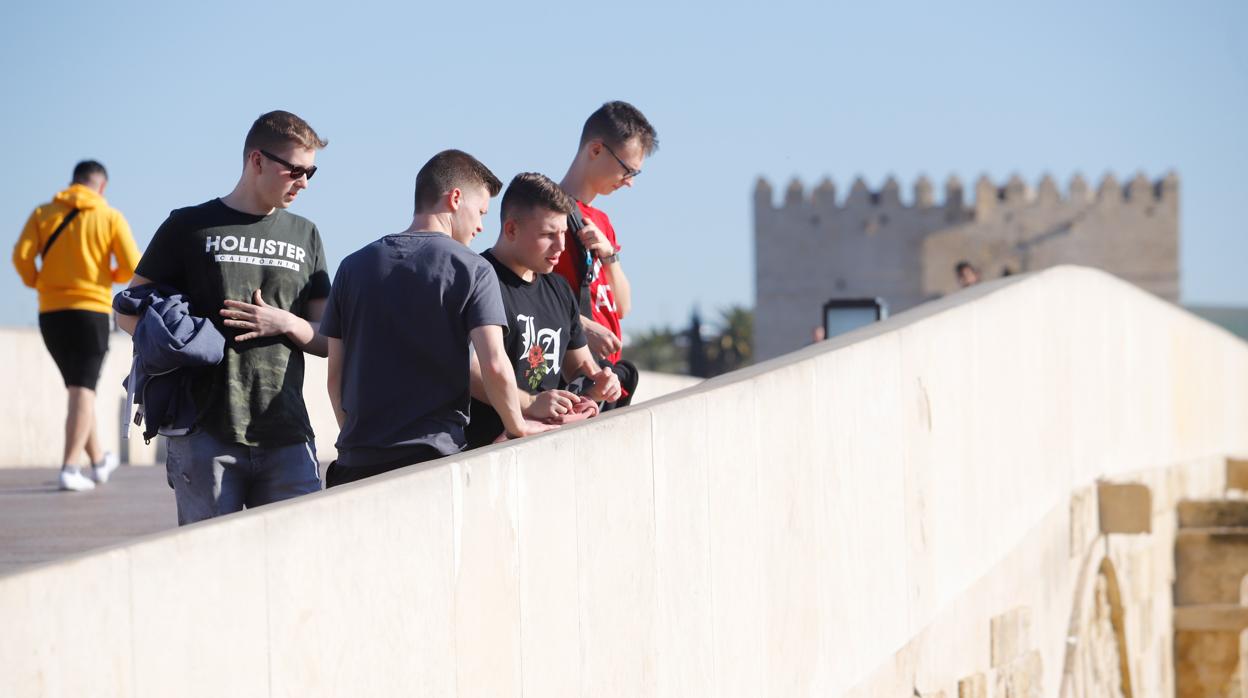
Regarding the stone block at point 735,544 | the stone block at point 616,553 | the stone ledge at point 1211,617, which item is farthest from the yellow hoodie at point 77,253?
the stone ledge at point 1211,617

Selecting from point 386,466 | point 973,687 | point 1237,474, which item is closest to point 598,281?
point 386,466

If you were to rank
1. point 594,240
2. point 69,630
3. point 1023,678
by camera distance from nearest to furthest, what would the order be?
point 69,630 < point 594,240 < point 1023,678

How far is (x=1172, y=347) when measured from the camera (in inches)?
469

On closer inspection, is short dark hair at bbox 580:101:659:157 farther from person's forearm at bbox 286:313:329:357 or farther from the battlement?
the battlement

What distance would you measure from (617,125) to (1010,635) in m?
3.48

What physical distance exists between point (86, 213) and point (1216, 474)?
10489 millimetres

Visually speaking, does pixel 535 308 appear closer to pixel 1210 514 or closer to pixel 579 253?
pixel 579 253

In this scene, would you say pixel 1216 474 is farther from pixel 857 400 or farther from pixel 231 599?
pixel 231 599

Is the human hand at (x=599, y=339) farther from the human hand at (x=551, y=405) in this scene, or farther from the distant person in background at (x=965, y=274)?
the distant person in background at (x=965, y=274)

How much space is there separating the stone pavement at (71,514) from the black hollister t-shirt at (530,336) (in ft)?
4.96

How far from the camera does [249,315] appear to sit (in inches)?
149

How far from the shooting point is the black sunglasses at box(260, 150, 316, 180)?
3.74m

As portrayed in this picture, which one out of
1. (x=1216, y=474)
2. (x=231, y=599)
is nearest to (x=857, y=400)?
(x=231, y=599)

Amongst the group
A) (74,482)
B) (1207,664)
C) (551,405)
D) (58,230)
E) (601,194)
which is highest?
(58,230)
